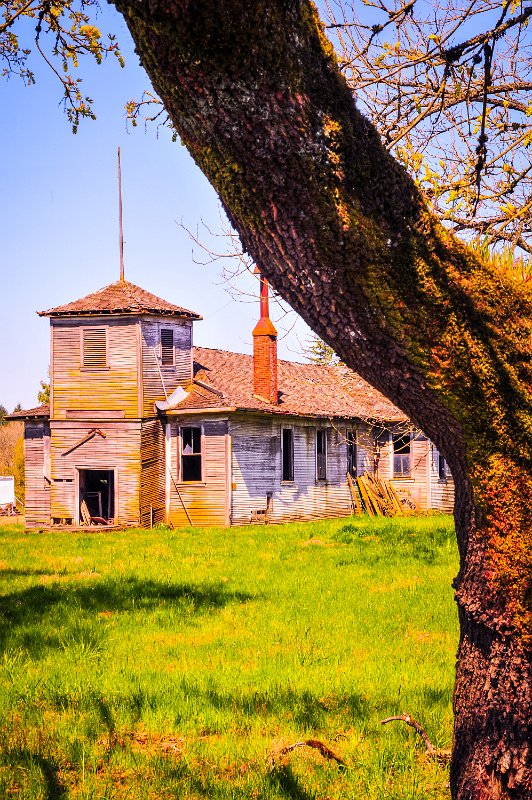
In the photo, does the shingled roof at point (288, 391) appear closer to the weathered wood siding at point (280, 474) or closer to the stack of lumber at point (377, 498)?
the weathered wood siding at point (280, 474)

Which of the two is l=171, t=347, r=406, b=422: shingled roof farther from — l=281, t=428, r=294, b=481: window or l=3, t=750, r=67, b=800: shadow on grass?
l=3, t=750, r=67, b=800: shadow on grass

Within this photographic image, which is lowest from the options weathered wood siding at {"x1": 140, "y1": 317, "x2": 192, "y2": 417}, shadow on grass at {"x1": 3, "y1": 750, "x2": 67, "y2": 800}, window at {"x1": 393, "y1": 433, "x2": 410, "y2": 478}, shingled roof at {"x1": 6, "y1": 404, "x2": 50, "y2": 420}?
shadow on grass at {"x1": 3, "y1": 750, "x2": 67, "y2": 800}

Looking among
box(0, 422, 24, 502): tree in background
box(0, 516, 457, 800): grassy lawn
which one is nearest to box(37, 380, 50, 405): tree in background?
box(0, 422, 24, 502): tree in background

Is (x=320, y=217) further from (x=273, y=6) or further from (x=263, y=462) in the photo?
(x=263, y=462)

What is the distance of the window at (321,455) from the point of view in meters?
29.4

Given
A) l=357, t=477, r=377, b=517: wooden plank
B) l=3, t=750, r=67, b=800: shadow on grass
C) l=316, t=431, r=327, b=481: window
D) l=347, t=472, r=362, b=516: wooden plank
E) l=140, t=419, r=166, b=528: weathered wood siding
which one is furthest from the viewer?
l=347, t=472, r=362, b=516: wooden plank

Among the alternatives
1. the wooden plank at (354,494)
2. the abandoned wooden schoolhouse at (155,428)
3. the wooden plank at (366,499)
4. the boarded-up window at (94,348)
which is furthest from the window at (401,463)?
the boarded-up window at (94,348)

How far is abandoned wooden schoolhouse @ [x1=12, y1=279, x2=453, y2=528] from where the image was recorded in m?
25.5

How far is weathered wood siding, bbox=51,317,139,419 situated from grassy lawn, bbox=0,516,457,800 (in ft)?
39.1

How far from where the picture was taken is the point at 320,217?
288 cm

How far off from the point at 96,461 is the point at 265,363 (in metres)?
6.99

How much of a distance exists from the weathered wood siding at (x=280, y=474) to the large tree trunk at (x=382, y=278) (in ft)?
72.7

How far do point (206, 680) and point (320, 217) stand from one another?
17.5 feet

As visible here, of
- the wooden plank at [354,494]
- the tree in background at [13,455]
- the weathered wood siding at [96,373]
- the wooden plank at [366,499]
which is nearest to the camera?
the weathered wood siding at [96,373]
